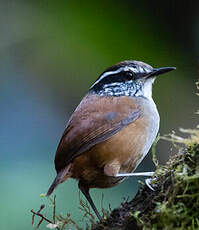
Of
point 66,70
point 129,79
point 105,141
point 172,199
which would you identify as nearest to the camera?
point 172,199

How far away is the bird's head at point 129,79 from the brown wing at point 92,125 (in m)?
0.28

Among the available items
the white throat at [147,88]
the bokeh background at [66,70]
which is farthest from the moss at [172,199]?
the bokeh background at [66,70]

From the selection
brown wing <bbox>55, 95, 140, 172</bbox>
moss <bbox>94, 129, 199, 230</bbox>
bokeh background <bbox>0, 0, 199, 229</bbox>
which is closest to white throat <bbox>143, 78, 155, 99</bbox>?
brown wing <bbox>55, 95, 140, 172</bbox>

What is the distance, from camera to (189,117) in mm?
6035

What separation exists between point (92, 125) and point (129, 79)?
832 millimetres

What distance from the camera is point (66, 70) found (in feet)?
21.3

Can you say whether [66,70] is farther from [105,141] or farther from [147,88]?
[105,141]

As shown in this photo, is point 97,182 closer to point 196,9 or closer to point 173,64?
point 173,64

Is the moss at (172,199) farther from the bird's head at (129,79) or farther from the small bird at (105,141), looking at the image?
the bird's head at (129,79)

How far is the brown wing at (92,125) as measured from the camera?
3.70 m

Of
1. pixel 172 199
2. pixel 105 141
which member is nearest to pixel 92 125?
pixel 105 141

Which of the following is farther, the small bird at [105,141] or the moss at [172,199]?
the small bird at [105,141]

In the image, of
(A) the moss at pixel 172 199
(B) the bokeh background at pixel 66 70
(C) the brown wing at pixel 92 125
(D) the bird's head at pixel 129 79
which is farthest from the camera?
(B) the bokeh background at pixel 66 70

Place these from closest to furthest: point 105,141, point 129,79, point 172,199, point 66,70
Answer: point 172,199 < point 105,141 < point 129,79 < point 66,70
